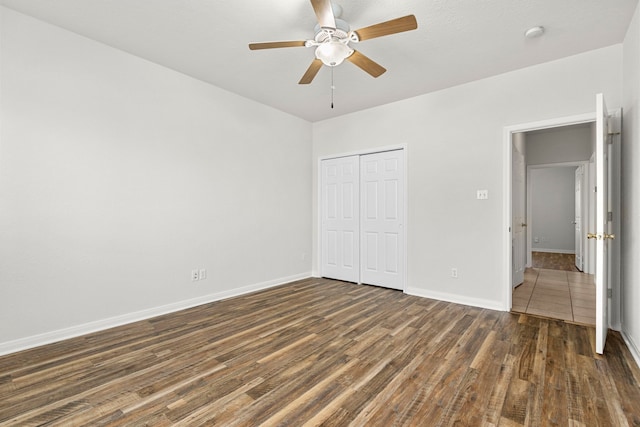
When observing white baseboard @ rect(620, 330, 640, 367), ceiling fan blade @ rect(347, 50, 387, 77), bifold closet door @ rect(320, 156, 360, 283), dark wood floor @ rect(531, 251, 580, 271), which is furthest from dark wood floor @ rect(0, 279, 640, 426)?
dark wood floor @ rect(531, 251, 580, 271)

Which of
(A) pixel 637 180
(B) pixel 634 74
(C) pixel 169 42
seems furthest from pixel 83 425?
(B) pixel 634 74

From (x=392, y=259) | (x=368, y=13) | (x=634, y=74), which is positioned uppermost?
(x=368, y=13)

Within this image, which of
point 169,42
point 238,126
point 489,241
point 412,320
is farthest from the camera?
point 238,126

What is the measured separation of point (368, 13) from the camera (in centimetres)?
243

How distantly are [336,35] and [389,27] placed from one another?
42 cm

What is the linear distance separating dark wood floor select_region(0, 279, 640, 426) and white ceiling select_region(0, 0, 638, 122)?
279cm

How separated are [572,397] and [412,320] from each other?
4.79ft

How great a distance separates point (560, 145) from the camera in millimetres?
5816

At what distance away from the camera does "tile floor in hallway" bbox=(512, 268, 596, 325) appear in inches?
134

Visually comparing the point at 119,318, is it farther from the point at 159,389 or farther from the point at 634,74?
the point at 634,74

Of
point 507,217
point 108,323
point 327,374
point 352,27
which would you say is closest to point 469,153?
point 507,217

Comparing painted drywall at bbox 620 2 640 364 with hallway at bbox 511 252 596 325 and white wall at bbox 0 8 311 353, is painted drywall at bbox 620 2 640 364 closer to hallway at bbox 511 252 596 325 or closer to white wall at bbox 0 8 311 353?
hallway at bbox 511 252 596 325

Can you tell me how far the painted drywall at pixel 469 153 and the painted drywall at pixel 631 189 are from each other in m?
0.34

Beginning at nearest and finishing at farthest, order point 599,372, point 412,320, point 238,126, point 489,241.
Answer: point 599,372
point 412,320
point 489,241
point 238,126
